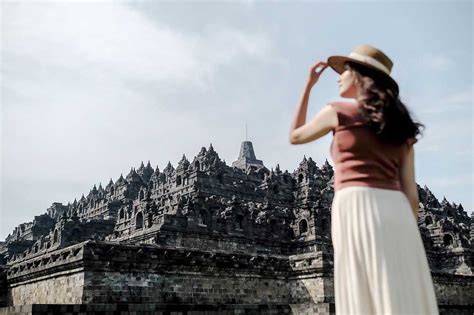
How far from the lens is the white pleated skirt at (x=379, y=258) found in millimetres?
3531

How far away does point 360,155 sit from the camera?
12.5 feet

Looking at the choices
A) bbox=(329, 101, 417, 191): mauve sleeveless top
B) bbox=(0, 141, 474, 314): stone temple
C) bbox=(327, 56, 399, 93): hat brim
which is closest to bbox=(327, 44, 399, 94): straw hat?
bbox=(327, 56, 399, 93): hat brim

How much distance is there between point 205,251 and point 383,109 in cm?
1863

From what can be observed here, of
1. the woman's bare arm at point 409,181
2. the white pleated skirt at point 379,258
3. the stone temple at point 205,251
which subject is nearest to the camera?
the white pleated skirt at point 379,258

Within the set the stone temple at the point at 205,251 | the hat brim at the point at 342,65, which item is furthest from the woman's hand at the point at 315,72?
the stone temple at the point at 205,251

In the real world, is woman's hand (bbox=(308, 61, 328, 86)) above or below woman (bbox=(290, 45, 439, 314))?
above

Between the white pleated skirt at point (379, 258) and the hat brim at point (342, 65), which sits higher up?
the hat brim at point (342, 65)

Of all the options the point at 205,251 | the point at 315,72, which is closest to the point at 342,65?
the point at 315,72

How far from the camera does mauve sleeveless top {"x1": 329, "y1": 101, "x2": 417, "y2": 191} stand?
3777mm

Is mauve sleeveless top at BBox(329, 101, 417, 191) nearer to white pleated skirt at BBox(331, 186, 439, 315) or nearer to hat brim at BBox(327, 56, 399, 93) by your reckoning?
white pleated skirt at BBox(331, 186, 439, 315)

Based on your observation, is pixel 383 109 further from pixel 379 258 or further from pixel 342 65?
pixel 379 258

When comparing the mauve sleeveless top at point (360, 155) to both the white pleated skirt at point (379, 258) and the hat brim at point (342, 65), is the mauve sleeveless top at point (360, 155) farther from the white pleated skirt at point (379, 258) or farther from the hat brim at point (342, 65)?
the hat brim at point (342, 65)

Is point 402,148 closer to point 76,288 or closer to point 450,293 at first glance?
point 76,288

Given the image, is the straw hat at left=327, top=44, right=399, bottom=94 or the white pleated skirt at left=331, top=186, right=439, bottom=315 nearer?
the white pleated skirt at left=331, top=186, right=439, bottom=315
